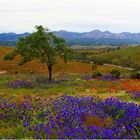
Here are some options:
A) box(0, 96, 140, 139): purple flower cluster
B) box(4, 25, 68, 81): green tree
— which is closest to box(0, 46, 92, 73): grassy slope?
box(4, 25, 68, 81): green tree

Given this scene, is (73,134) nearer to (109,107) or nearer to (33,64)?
(109,107)

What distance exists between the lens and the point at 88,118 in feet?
30.0

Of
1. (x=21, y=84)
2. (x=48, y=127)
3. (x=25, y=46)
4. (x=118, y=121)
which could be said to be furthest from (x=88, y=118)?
(x=25, y=46)

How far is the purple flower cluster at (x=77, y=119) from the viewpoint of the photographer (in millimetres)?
7594

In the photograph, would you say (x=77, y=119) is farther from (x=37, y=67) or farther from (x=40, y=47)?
(x=37, y=67)

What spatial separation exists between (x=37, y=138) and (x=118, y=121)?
245 centimetres

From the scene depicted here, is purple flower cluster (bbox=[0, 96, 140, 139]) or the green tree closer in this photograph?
purple flower cluster (bbox=[0, 96, 140, 139])

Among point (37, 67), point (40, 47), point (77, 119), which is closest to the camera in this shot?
point (77, 119)

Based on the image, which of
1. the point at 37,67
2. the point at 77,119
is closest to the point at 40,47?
the point at 77,119

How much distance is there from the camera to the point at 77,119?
346 inches

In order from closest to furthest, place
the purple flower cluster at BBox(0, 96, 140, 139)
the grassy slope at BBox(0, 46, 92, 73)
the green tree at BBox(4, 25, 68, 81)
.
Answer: the purple flower cluster at BBox(0, 96, 140, 139), the green tree at BBox(4, 25, 68, 81), the grassy slope at BBox(0, 46, 92, 73)

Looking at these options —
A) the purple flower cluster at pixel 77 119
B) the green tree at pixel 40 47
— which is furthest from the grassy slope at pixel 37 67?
the purple flower cluster at pixel 77 119

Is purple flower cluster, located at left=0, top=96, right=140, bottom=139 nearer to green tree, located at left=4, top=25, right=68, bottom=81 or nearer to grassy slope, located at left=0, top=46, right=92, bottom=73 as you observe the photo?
green tree, located at left=4, top=25, right=68, bottom=81

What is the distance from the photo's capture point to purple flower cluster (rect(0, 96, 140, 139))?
24.9ft
